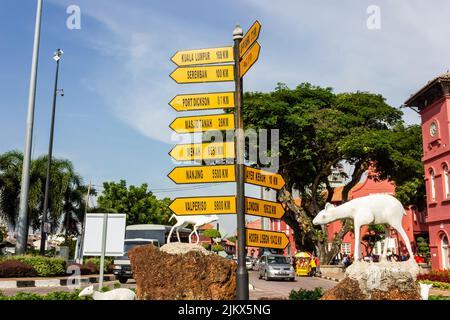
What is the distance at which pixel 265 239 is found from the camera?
7.58m

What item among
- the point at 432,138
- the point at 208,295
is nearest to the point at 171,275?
the point at 208,295

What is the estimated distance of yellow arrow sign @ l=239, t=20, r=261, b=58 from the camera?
752cm

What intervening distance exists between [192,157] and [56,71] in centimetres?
2383

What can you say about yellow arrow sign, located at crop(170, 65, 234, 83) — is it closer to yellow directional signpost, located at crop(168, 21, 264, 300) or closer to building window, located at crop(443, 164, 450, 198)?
yellow directional signpost, located at crop(168, 21, 264, 300)

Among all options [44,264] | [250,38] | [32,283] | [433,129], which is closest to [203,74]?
[250,38]

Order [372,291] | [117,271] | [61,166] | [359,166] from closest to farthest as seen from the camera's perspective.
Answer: [372,291]
[117,271]
[359,166]
[61,166]

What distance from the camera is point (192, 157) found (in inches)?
317

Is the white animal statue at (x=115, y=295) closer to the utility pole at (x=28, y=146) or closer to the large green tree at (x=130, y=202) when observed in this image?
the utility pole at (x=28, y=146)

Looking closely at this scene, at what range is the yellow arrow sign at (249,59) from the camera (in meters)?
7.48

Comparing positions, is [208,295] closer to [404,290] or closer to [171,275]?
[171,275]

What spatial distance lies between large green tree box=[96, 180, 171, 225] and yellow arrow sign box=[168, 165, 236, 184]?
1400 inches

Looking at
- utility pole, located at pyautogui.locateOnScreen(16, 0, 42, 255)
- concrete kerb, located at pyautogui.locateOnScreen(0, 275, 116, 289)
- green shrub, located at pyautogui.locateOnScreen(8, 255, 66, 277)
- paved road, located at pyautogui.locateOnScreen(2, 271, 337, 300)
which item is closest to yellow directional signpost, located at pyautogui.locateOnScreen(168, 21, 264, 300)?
paved road, located at pyautogui.locateOnScreen(2, 271, 337, 300)

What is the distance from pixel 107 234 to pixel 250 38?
4.57 m

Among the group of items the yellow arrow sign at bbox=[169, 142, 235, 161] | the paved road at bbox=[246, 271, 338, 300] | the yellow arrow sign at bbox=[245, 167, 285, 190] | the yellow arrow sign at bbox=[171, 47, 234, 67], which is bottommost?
the paved road at bbox=[246, 271, 338, 300]
